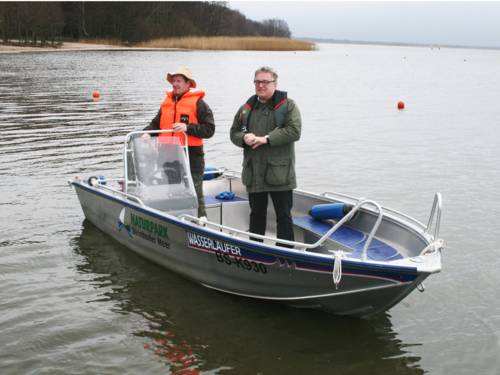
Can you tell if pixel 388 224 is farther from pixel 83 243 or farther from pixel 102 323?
pixel 83 243

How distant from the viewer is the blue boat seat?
6.24 meters

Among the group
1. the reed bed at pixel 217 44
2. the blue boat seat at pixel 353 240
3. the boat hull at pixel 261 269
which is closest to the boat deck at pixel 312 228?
the blue boat seat at pixel 353 240

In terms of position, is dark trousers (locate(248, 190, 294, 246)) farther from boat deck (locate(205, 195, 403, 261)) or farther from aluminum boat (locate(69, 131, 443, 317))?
boat deck (locate(205, 195, 403, 261))

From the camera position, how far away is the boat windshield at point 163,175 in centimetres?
714

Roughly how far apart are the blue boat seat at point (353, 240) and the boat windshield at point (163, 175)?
4.38 feet

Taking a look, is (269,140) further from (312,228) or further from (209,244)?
(312,228)

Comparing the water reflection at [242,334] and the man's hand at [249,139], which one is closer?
the water reflection at [242,334]

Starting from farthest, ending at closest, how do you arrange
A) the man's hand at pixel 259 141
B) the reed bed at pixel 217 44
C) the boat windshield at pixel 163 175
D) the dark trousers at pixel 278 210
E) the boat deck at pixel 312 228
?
the reed bed at pixel 217 44 → the boat windshield at pixel 163 175 → the boat deck at pixel 312 228 → the dark trousers at pixel 278 210 → the man's hand at pixel 259 141

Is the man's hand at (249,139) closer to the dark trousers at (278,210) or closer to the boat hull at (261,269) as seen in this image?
the dark trousers at (278,210)

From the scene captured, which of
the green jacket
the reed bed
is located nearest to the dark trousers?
the green jacket

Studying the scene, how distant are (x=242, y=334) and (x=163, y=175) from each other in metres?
2.23

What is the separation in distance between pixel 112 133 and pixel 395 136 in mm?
7729

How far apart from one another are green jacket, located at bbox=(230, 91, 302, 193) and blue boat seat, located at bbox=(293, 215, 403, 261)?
1.03m

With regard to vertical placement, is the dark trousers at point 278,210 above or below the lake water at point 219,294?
above
